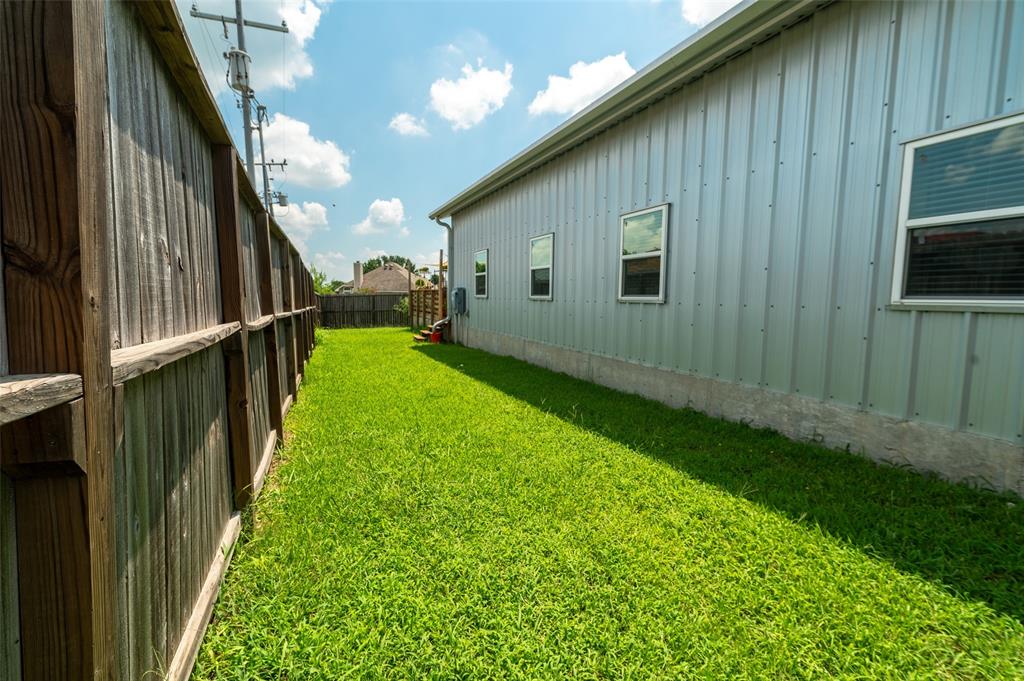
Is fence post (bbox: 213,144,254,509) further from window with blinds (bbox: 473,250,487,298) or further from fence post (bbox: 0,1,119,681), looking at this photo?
window with blinds (bbox: 473,250,487,298)

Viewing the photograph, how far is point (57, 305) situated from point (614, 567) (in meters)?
2.30

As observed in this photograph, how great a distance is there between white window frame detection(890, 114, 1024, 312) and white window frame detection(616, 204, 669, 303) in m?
2.28

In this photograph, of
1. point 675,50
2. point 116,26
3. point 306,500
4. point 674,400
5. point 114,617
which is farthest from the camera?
point 674,400

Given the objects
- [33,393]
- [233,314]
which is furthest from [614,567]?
[233,314]

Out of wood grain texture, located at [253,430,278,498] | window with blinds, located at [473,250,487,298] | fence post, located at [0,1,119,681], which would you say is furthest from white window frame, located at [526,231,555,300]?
fence post, located at [0,1,119,681]

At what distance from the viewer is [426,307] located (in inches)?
640

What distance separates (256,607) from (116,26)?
213cm

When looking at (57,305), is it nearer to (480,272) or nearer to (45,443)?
(45,443)

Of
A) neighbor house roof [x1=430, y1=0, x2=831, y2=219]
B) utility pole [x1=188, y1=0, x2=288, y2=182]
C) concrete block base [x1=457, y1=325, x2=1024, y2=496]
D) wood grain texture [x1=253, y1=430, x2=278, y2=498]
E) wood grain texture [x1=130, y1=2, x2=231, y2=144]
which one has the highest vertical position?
utility pole [x1=188, y1=0, x2=288, y2=182]

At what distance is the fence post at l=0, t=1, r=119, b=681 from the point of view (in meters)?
0.82

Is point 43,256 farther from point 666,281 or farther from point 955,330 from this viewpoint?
point 666,281

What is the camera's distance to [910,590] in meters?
2.09

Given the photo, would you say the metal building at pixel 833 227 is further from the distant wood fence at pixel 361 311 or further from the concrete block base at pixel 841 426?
the distant wood fence at pixel 361 311

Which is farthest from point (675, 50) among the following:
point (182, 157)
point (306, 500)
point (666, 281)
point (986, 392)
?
point (306, 500)
